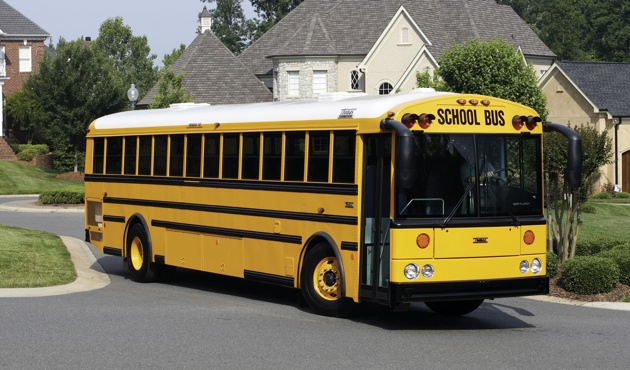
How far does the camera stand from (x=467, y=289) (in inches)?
518

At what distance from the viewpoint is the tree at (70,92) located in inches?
2345

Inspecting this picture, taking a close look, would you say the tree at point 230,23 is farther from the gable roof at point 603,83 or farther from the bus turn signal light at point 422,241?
the bus turn signal light at point 422,241

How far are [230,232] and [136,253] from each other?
11.3 feet

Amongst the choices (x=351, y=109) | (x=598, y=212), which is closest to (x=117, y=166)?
(x=351, y=109)

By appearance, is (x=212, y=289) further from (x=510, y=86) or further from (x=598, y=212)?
(x=510, y=86)

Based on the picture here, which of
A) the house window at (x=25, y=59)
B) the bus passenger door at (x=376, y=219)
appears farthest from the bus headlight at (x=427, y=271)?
the house window at (x=25, y=59)

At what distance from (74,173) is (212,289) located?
41277mm

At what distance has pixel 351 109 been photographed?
46.2 feet

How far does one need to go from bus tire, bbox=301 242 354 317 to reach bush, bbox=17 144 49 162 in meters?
49.6

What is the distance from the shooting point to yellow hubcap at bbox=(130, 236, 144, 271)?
19.2m

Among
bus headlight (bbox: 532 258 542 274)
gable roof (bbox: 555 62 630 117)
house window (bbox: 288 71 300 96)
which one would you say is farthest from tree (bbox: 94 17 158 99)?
bus headlight (bbox: 532 258 542 274)

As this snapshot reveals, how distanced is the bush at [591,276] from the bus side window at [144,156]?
24.1 ft

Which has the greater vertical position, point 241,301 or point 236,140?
point 236,140

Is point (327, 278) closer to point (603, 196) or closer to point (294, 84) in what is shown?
point (603, 196)
